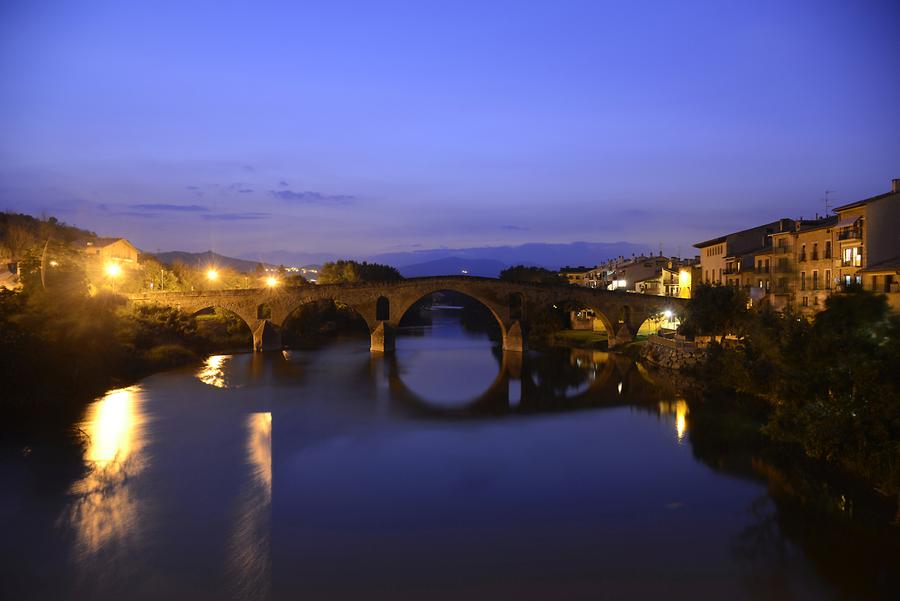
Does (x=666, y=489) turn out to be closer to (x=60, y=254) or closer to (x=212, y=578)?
(x=212, y=578)

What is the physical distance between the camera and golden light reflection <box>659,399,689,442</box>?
1806 cm

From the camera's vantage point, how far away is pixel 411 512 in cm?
1232

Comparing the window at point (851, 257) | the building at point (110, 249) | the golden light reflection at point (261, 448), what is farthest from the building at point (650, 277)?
the building at point (110, 249)

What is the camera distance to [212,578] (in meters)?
9.69

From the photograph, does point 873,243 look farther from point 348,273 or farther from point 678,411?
point 348,273

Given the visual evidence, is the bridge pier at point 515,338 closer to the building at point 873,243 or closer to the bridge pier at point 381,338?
the bridge pier at point 381,338

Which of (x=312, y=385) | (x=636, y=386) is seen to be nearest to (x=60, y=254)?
(x=312, y=385)

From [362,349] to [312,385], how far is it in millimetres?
12855

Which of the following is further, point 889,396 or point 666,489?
point 666,489

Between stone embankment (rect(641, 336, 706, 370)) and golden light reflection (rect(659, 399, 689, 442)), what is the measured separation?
124 inches

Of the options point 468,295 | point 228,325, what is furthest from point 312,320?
point 468,295

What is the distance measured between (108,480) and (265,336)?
79.4 ft

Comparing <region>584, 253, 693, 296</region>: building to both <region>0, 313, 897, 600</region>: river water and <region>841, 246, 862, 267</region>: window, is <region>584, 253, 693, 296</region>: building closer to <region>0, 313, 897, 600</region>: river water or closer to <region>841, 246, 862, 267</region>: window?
<region>841, 246, 862, 267</region>: window

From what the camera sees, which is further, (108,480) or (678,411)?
(678,411)
